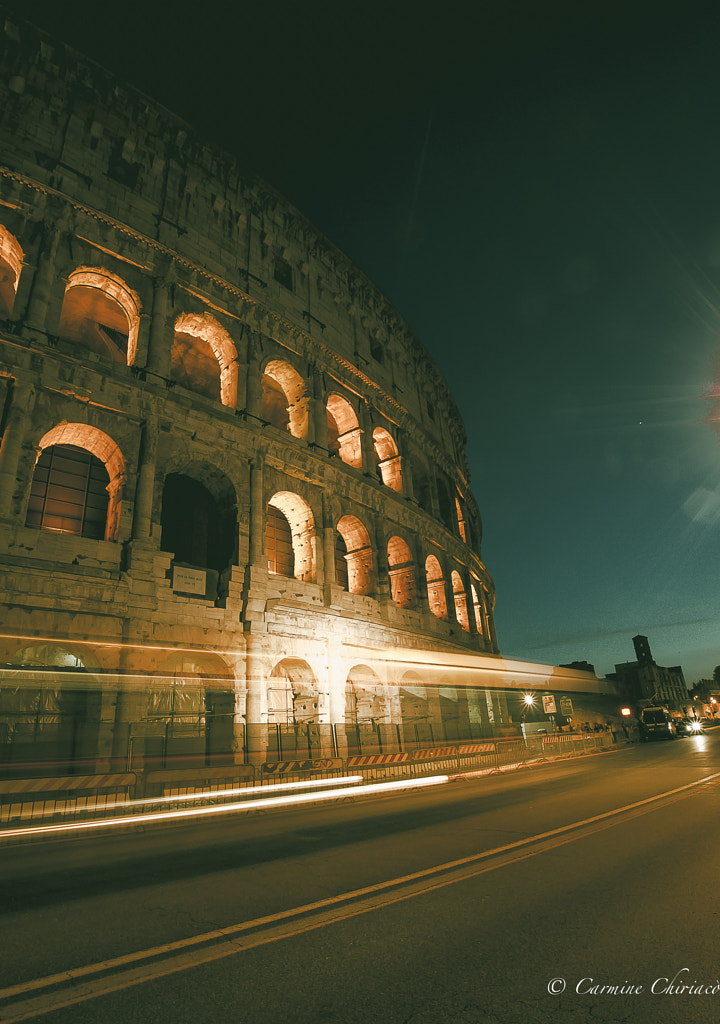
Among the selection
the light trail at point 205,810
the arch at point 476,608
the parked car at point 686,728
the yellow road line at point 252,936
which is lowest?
the parked car at point 686,728

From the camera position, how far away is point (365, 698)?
65.9 feet

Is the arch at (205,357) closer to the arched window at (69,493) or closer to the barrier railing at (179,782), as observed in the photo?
the arched window at (69,493)

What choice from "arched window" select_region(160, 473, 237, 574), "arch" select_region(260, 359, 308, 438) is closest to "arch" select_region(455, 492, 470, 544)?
"arch" select_region(260, 359, 308, 438)

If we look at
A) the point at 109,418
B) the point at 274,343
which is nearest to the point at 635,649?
the point at 274,343

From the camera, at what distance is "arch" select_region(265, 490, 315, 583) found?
18938 millimetres

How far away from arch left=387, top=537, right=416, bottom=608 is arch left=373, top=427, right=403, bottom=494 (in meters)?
3.05

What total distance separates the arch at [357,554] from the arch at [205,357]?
6.97m

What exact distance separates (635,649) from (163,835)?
97081mm

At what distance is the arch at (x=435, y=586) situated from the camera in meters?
26.1

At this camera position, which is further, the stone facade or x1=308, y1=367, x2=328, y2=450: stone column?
x1=308, y1=367, x2=328, y2=450: stone column

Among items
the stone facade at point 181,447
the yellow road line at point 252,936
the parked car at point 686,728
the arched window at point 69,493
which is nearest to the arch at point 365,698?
the stone facade at point 181,447

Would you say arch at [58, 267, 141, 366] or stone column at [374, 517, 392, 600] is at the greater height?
arch at [58, 267, 141, 366]

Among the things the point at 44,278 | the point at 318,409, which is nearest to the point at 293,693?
the point at 318,409

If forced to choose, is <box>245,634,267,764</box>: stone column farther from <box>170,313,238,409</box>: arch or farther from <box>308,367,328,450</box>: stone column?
<box>308,367,328,450</box>: stone column
